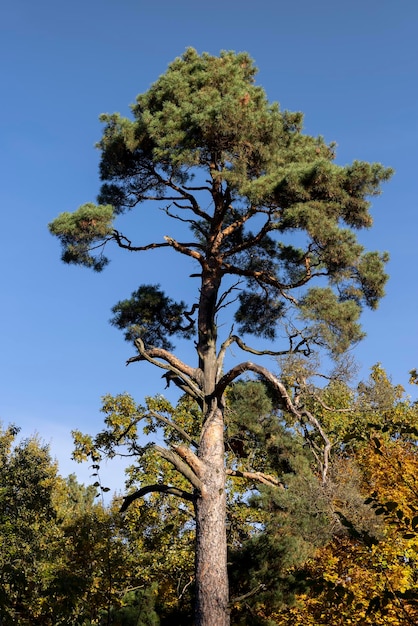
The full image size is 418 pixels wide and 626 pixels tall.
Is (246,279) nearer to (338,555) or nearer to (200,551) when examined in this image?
(200,551)

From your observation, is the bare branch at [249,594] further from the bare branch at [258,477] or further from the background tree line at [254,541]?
the bare branch at [258,477]

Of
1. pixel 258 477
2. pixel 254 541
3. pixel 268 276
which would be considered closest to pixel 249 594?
pixel 254 541

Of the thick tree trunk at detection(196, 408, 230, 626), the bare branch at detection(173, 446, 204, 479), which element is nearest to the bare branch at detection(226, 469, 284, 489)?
the thick tree trunk at detection(196, 408, 230, 626)

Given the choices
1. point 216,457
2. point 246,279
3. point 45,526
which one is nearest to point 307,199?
point 246,279

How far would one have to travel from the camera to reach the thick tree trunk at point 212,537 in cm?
821

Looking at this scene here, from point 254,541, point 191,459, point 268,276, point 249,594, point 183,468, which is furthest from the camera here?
point 268,276

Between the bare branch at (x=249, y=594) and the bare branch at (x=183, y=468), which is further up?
the bare branch at (x=183, y=468)

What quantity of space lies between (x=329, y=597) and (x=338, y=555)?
11.5 metres

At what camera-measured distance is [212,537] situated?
8.70m

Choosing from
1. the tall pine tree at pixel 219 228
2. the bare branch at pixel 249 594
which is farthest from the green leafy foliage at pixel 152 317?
the bare branch at pixel 249 594

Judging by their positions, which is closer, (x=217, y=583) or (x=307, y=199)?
(x=217, y=583)

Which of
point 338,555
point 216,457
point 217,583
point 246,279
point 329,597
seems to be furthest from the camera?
point 338,555

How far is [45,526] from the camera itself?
74.5ft

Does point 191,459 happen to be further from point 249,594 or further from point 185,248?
point 185,248
